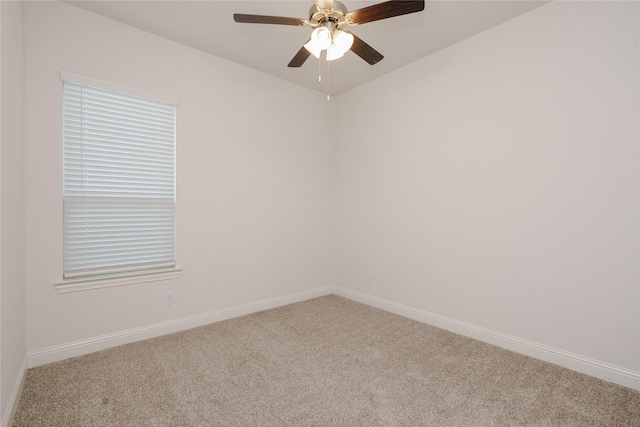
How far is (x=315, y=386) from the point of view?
208 cm

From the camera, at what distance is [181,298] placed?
3002mm

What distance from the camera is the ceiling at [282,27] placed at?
7.89 feet

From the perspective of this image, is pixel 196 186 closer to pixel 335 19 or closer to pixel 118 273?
pixel 118 273

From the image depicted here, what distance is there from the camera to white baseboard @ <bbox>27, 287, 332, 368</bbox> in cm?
233

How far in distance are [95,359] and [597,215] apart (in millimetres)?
3958

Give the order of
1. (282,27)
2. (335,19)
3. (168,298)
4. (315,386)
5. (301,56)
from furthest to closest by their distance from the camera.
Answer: (168,298) → (282,27) → (301,56) → (315,386) → (335,19)

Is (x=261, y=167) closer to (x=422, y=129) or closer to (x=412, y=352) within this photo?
(x=422, y=129)

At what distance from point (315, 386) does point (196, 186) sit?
2157 mm

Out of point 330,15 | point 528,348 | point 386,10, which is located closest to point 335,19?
point 330,15

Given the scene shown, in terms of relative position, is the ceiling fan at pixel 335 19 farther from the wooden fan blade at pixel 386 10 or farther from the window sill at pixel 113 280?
the window sill at pixel 113 280

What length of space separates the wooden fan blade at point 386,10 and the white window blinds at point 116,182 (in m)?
1.99

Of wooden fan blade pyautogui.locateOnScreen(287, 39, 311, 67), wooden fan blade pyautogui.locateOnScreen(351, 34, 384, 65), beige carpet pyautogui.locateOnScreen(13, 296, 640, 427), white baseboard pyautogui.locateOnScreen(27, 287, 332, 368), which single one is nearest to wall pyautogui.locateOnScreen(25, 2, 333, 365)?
white baseboard pyautogui.locateOnScreen(27, 287, 332, 368)

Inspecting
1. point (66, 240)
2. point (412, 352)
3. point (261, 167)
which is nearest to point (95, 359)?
point (66, 240)

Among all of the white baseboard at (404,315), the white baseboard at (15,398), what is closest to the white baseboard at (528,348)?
the white baseboard at (404,315)
